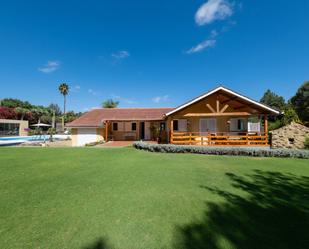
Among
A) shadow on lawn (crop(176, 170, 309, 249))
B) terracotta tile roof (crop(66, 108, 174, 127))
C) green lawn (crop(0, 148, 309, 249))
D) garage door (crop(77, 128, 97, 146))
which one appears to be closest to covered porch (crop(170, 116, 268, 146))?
terracotta tile roof (crop(66, 108, 174, 127))

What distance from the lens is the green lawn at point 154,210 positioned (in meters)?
3.06

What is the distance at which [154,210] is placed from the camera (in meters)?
4.08

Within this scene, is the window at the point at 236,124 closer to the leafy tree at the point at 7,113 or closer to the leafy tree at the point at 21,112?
the leafy tree at the point at 7,113

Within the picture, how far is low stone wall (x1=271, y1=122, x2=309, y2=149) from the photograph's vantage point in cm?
1306

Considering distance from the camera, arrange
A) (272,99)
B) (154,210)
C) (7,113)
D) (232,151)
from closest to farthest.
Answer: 1. (154,210)
2. (232,151)
3. (7,113)
4. (272,99)

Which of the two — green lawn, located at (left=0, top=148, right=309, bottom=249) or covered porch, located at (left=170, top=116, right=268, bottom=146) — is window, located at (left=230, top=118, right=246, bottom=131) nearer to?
covered porch, located at (left=170, top=116, right=268, bottom=146)

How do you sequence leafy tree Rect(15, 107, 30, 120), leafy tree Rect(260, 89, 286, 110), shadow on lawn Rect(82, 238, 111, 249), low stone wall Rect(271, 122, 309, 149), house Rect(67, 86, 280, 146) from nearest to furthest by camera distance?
shadow on lawn Rect(82, 238, 111, 249), low stone wall Rect(271, 122, 309, 149), house Rect(67, 86, 280, 146), leafy tree Rect(15, 107, 30, 120), leafy tree Rect(260, 89, 286, 110)

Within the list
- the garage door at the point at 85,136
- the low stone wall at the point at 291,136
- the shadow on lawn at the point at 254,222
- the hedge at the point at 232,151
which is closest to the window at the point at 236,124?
the low stone wall at the point at 291,136

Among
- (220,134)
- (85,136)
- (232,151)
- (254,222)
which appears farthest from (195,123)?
(254,222)

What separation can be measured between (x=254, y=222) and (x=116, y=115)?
2066 centimetres

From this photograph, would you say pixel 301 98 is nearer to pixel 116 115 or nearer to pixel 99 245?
pixel 116 115

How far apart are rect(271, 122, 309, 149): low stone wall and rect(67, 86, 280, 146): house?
2.47 feet

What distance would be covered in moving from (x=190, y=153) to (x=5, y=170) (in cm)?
1029

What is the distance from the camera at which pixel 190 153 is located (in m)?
12.7
